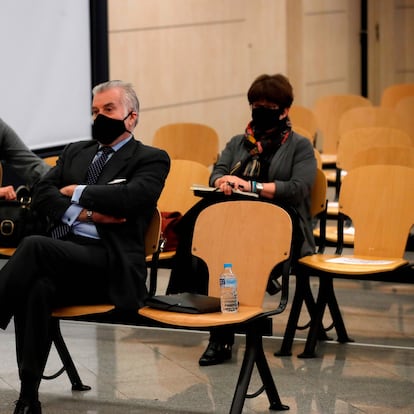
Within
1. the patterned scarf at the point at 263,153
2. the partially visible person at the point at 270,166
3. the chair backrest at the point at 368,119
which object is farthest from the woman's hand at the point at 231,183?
the chair backrest at the point at 368,119

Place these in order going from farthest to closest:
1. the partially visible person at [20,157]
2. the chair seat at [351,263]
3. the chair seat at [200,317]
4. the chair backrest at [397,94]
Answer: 1. the chair backrest at [397,94]
2. the partially visible person at [20,157]
3. the chair seat at [351,263]
4. the chair seat at [200,317]

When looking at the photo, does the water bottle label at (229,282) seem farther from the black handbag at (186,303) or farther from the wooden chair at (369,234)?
the wooden chair at (369,234)

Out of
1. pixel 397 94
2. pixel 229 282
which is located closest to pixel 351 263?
pixel 229 282

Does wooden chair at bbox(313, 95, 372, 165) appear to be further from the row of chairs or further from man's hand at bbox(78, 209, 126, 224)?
man's hand at bbox(78, 209, 126, 224)

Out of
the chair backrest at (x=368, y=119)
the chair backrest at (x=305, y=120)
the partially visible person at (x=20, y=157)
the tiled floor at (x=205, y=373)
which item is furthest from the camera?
the chair backrest at (x=305, y=120)

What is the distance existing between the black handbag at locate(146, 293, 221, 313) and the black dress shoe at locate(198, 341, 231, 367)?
2.48ft

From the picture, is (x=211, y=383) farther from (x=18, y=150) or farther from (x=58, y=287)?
(x=18, y=150)

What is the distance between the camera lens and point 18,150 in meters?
5.50

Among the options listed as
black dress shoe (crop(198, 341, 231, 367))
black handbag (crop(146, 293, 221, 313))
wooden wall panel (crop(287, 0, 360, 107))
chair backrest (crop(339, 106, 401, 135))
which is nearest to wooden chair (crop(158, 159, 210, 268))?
black dress shoe (crop(198, 341, 231, 367))

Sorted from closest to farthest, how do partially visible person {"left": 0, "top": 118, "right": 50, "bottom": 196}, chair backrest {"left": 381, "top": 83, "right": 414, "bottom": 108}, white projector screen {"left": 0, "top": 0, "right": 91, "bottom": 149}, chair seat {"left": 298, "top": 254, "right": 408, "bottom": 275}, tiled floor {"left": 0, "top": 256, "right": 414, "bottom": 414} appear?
tiled floor {"left": 0, "top": 256, "right": 414, "bottom": 414}, chair seat {"left": 298, "top": 254, "right": 408, "bottom": 275}, partially visible person {"left": 0, "top": 118, "right": 50, "bottom": 196}, white projector screen {"left": 0, "top": 0, "right": 91, "bottom": 149}, chair backrest {"left": 381, "top": 83, "right": 414, "bottom": 108}

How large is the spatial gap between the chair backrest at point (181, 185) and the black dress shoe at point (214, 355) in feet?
3.19

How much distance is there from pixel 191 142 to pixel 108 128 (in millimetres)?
3018

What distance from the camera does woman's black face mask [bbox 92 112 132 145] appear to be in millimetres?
4527

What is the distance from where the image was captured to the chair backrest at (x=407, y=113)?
27.0 ft
